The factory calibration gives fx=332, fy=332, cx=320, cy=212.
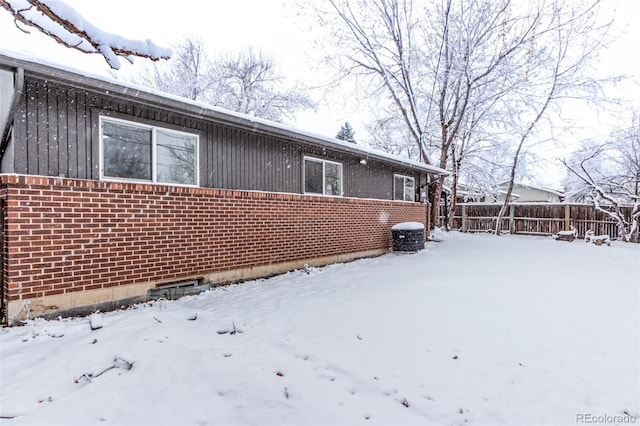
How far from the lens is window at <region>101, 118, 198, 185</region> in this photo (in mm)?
4715

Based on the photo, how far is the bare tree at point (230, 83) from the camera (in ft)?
67.9

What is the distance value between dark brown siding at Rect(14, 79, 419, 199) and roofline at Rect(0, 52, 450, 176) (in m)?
0.31

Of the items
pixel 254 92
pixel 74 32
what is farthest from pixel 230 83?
pixel 74 32

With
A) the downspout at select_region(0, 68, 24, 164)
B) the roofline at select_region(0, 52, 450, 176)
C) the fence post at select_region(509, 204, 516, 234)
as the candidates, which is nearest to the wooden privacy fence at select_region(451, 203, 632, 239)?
the fence post at select_region(509, 204, 516, 234)

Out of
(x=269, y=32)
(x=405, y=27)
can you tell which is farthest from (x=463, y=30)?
(x=269, y=32)

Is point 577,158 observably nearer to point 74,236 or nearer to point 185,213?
point 185,213

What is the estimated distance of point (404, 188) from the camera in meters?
11.7

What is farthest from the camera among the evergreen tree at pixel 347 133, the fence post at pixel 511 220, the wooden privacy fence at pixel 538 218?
the evergreen tree at pixel 347 133

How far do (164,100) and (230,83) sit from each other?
58.5ft

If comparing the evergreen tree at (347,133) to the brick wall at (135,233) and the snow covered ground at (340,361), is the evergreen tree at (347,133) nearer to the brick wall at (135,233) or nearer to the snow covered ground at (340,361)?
the brick wall at (135,233)

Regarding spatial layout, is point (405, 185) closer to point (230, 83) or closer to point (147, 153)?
point (147, 153)

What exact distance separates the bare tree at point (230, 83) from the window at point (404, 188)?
11217mm

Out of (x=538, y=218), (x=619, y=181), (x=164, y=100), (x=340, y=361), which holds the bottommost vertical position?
(x=340, y=361)

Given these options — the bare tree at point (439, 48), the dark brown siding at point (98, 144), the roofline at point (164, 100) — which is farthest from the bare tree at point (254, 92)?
the roofline at point (164, 100)
